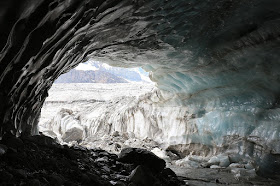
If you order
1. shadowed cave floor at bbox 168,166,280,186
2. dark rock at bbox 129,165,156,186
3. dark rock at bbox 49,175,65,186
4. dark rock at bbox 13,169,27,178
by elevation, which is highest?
dark rock at bbox 13,169,27,178

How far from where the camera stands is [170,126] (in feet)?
33.6

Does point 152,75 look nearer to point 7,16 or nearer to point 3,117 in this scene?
point 3,117

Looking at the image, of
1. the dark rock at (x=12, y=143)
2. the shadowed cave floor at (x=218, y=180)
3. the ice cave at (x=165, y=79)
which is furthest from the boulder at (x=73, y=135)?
the dark rock at (x=12, y=143)

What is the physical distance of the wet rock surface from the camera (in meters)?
2.31

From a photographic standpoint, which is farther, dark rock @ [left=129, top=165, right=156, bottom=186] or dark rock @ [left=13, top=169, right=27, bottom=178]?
dark rock @ [left=129, top=165, right=156, bottom=186]

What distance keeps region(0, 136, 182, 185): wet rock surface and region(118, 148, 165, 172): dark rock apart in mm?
136

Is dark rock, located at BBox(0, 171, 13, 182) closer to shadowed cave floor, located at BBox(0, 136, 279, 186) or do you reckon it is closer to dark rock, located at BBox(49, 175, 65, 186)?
shadowed cave floor, located at BBox(0, 136, 279, 186)

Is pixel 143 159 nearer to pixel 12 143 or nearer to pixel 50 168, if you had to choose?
pixel 50 168

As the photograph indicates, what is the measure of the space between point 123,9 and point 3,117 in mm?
2290

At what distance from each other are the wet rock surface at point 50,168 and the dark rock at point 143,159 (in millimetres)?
136

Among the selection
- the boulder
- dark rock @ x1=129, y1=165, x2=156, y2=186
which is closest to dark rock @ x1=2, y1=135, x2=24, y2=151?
dark rock @ x1=129, y1=165, x2=156, y2=186

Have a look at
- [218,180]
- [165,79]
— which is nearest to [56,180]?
[218,180]

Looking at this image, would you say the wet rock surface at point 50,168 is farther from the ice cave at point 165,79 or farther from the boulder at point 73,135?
the boulder at point 73,135

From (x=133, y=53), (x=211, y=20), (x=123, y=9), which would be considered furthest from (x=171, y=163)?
(x=123, y=9)
